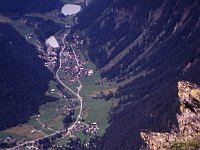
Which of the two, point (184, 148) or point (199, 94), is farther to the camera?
point (199, 94)

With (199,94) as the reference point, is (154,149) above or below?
below

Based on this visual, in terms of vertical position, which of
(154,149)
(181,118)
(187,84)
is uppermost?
(187,84)

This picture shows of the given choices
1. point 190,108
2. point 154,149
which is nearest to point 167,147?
point 154,149

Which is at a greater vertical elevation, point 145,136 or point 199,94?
point 199,94

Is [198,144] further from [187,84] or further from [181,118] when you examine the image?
[187,84]

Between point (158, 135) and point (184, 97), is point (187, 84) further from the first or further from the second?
point (158, 135)

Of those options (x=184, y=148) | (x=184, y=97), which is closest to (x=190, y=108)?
(x=184, y=97)
